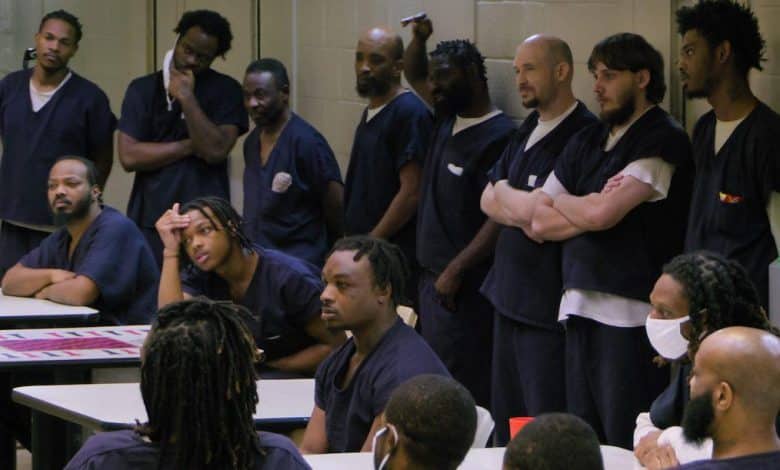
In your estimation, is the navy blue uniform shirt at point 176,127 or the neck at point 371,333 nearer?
the neck at point 371,333

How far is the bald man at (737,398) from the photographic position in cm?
338

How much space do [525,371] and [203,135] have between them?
2589mm

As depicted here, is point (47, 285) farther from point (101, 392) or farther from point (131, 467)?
point (131, 467)

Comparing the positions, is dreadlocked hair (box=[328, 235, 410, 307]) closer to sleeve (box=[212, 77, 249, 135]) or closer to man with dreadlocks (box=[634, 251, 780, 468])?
man with dreadlocks (box=[634, 251, 780, 468])

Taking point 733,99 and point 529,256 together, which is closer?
point 733,99

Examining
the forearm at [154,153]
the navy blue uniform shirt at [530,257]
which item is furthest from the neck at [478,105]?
the forearm at [154,153]

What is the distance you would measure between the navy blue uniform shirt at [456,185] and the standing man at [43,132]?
Answer: 2.14 metres

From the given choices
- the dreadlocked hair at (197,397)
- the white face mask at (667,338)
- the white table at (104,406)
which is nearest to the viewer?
the dreadlocked hair at (197,397)

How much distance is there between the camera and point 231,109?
807 centimetres

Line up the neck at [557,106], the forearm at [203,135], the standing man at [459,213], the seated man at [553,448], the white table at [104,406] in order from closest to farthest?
the seated man at [553,448]
the white table at [104,406]
the neck at [557,106]
the standing man at [459,213]
the forearm at [203,135]

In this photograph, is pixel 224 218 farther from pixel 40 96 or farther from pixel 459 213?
pixel 40 96

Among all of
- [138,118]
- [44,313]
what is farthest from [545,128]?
[138,118]

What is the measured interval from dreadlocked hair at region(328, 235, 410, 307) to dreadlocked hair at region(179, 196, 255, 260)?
2.96ft

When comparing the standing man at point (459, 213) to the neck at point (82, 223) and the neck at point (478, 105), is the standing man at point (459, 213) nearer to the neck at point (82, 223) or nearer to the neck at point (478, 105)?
the neck at point (478, 105)
